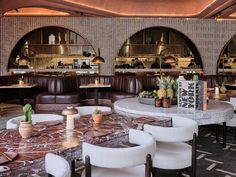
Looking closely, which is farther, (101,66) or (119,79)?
(101,66)

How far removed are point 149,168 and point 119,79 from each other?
26.6 ft

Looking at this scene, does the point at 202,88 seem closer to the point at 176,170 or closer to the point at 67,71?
the point at 176,170

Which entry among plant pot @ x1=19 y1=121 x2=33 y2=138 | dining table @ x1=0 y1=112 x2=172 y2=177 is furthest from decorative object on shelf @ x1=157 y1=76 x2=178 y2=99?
plant pot @ x1=19 y1=121 x2=33 y2=138

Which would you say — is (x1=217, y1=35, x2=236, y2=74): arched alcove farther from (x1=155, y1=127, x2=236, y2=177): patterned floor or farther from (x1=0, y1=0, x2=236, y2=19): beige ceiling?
(x1=155, y1=127, x2=236, y2=177): patterned floor

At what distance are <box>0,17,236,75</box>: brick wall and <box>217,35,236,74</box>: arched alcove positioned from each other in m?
0.85

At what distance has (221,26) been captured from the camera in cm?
1265

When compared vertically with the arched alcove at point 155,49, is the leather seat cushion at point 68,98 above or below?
below

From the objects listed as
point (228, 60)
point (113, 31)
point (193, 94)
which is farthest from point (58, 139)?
point (228, 60)

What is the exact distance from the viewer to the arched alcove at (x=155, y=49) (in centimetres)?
1370

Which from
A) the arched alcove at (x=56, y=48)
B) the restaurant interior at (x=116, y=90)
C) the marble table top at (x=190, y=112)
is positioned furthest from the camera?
the arched alcove at (x=56, y=48)

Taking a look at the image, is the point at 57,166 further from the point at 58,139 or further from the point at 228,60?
the point at 228,60

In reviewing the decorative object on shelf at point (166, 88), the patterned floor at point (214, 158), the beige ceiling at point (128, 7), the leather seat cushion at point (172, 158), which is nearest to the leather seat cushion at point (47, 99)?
the beige ceiling at point (128, 7)

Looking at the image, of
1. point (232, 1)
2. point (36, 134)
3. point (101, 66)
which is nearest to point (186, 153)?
point (36, 134)

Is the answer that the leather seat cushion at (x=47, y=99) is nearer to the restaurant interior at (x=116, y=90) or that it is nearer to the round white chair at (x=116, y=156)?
the restaurant interior at (x=116, y=90)
